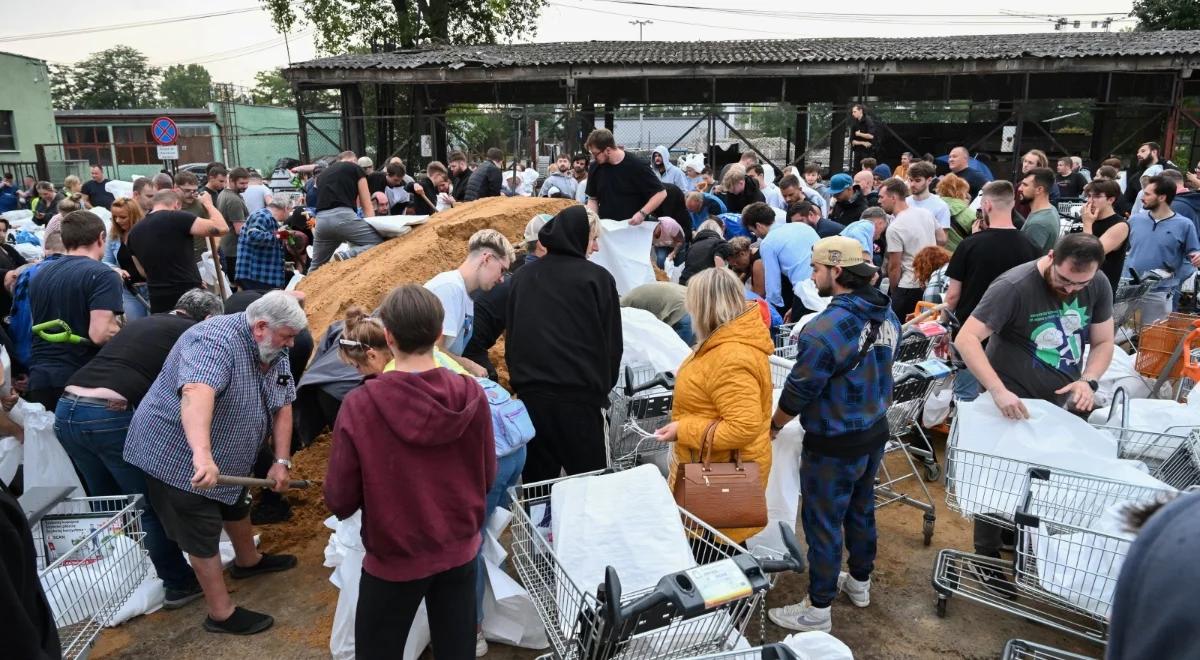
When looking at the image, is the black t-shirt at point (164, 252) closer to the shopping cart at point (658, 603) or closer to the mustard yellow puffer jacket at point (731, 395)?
the shopping cart at point (658, 603)

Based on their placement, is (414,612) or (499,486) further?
(499,486)

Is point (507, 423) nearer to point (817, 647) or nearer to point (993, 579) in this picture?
point (817, 647)

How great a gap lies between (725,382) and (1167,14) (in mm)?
36265

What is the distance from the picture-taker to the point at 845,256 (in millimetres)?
3256

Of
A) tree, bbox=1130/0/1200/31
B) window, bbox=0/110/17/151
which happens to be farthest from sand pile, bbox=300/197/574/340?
tree, bbox=1130/0/1200/31

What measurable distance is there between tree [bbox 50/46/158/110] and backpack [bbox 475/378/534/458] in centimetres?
→ 8773

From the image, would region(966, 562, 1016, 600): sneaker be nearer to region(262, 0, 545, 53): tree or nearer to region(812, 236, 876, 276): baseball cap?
region(812, 236, 876, 276): baseball cap

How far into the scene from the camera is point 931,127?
1961cm

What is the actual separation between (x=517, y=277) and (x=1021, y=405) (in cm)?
248

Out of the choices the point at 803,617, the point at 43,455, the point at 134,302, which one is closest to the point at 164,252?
the point at 134,302

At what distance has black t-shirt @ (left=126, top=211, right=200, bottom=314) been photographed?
18.6 feet

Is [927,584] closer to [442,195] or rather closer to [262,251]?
[262,251]

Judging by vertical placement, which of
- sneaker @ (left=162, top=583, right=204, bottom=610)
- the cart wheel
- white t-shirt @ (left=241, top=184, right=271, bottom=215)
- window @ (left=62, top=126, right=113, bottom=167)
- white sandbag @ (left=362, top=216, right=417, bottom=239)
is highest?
window @ (left=62, top=126, right=113, bottom=167)

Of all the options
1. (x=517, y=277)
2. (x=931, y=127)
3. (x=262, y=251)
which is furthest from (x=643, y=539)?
(x=931, y=127)
